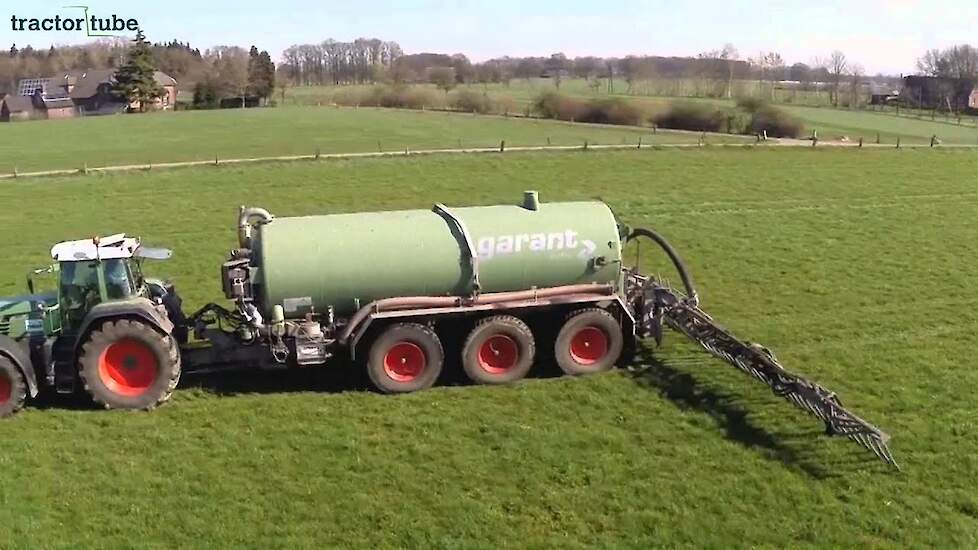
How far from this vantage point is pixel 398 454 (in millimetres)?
10992

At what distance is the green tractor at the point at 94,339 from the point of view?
11.9 meters

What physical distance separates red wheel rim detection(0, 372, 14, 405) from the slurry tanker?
0.02m

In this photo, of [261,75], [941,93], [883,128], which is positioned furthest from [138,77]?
[941,93]

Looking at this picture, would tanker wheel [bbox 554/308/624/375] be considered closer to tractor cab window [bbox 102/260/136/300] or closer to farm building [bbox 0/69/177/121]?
tractor cab window [bbox 102/260/136/300]

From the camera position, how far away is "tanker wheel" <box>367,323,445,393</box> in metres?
12.8

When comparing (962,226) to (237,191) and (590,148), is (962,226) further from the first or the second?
(237,191)

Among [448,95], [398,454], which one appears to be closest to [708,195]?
[398,454]

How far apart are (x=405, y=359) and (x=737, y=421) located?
16.4 feet

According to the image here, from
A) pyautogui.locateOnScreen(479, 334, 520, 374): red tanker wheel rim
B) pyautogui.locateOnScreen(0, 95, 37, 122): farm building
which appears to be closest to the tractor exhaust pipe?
pyautogui.locateOnScreen(479, 334, 520, 374): red tanker wheel rim

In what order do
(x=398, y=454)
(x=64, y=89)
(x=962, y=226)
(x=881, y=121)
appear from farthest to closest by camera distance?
(x=64, y=89), (x=881, y=121), (x=962, y=226), (x=398, y=454)

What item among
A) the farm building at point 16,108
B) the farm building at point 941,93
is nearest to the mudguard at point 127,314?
the farm building at point 16,108

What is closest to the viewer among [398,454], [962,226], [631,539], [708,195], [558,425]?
[631,539]

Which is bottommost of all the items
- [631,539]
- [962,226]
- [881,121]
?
[631,539]

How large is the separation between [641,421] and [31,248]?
19335 mm
